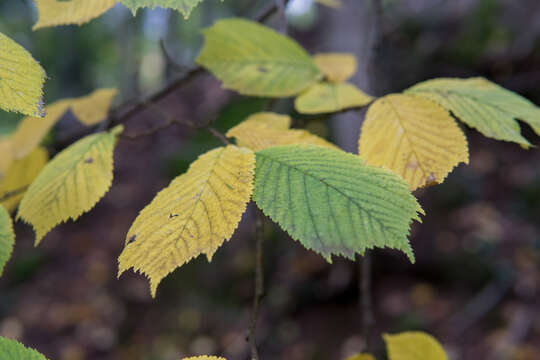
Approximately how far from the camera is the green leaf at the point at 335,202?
47cm

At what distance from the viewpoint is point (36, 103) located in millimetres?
496

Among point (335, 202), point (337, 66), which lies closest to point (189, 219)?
point (335, 202)

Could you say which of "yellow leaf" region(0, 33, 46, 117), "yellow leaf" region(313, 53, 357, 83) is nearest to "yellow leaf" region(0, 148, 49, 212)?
"yellow leaf" region(0, 33, 46, 117)

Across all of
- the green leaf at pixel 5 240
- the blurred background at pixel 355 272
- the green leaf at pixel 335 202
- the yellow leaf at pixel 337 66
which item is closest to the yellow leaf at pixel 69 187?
the green leaf at pixel 5 240

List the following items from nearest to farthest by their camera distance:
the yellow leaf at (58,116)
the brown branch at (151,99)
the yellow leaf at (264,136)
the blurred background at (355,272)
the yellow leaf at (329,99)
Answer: the yellow leaf at (264,136)
the yellow leaf at (329,99)
the yellow leaf at (58,116)
the brown branch at (151,99)
the blurred background at (355,272)

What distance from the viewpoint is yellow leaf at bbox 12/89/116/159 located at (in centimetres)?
89

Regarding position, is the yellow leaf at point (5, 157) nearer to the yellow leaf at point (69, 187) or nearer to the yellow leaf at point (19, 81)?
the yellow leaf at point (69, 187)

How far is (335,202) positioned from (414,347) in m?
0.45

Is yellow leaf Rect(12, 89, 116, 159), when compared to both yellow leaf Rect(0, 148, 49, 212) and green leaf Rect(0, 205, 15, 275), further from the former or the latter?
green leaf Rect(0, 205, 15, 275)

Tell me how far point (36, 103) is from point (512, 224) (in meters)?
3.96

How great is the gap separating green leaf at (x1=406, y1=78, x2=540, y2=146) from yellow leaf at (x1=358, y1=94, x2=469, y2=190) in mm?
33

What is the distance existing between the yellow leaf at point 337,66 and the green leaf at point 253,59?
79 millimetres

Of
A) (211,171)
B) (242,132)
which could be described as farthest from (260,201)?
(242,132)

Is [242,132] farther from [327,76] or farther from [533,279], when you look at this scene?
[533,279]
